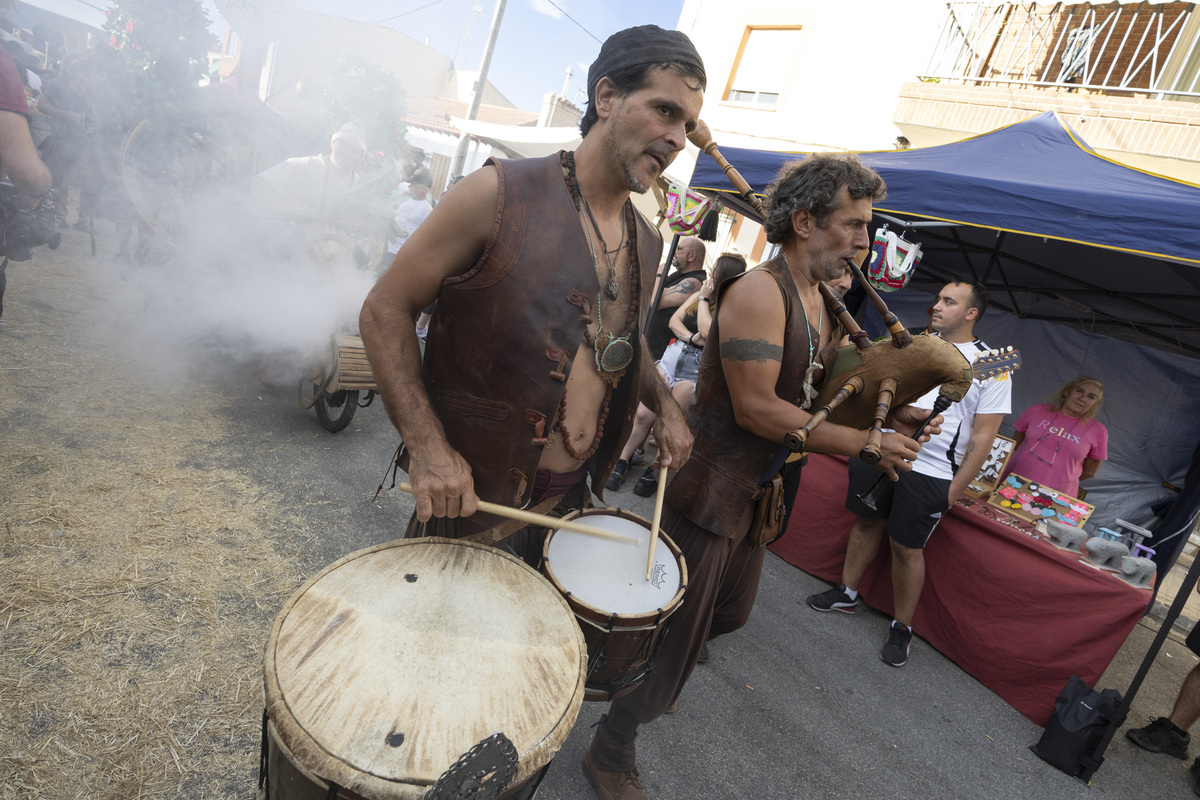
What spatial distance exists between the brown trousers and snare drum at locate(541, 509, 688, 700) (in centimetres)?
19

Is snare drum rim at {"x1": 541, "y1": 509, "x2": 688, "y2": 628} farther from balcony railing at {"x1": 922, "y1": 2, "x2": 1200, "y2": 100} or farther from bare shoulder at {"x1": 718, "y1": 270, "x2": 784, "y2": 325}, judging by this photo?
balcony railing at {"x1": 922, "y1": 2, "x2": 1200, "y2": 100}

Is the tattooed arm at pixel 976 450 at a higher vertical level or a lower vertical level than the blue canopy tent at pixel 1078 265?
lower

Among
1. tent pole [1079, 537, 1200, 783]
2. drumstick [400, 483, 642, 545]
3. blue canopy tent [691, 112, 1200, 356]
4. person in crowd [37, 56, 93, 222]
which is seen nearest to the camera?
drumstick [400, 483, 642, 545]

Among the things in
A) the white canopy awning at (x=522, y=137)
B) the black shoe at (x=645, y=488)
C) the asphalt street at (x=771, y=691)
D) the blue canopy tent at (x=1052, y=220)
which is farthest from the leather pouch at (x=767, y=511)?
the white canopy awning at (x=522, y=137)

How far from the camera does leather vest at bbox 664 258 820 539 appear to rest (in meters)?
1.87

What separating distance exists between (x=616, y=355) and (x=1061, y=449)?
15.3ft

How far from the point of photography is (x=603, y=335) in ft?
4.83

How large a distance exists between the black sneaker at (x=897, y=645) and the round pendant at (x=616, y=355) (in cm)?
291

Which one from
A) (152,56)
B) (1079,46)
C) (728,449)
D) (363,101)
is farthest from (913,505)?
(152,56)

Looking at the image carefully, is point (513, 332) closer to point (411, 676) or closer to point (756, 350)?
point (411, 676)

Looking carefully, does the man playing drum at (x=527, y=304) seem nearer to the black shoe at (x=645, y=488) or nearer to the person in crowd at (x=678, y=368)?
the person in crowd at (x=678, y=368)

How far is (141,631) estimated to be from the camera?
2.08m

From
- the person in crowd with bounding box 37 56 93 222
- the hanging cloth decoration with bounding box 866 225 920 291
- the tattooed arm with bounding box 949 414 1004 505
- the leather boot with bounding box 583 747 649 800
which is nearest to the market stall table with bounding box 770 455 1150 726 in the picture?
the tattooed arm with bounding box 949 414 1004 505

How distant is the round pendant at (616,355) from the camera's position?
1.48m
